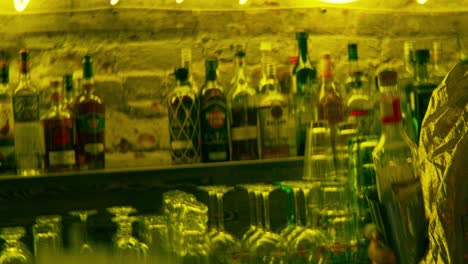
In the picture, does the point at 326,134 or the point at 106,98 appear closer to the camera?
the point at 326,134

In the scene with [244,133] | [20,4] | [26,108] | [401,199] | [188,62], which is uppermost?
[20,4]

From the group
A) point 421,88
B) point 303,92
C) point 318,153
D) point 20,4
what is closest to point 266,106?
point 303,92

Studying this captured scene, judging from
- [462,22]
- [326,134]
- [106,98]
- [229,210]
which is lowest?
[229,210]

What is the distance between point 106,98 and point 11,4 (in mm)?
391

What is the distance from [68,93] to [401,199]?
108cm

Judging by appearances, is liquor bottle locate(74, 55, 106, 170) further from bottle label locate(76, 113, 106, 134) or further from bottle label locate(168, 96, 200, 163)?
bottle label locate(168, 96, 200, 163)

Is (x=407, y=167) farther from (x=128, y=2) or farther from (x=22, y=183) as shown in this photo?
(x=128, y=2)

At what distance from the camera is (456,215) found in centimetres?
133

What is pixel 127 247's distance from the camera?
1.74 m

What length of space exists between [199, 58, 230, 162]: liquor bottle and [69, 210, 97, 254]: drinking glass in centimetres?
38

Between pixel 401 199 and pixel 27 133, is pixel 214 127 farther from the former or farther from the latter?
pixel 401 199

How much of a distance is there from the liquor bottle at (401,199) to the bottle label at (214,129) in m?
0.63

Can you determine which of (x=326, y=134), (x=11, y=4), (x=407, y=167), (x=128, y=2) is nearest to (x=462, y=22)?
(x=326, y=134)

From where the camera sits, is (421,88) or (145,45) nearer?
(421,88)
